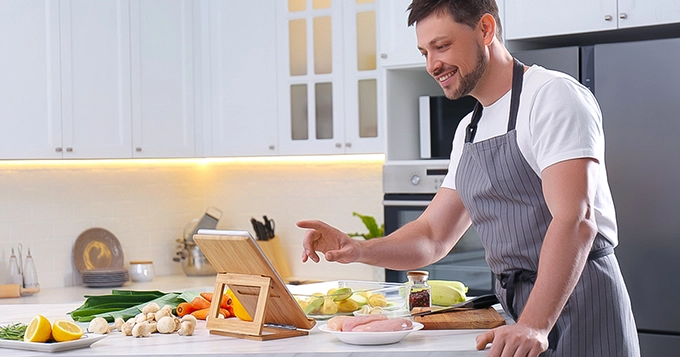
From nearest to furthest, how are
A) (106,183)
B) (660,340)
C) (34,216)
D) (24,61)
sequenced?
(660,340) → (24,61) → (34,216) → (106,183)

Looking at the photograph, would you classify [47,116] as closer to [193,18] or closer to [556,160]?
[193,18]

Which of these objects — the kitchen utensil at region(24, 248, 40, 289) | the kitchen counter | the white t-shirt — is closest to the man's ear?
the white t-shirt

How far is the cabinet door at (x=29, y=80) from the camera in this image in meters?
4.11

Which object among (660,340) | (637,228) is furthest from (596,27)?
(660,340)

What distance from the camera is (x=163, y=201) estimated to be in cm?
525

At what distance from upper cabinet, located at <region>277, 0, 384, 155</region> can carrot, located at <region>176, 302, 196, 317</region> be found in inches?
84.4

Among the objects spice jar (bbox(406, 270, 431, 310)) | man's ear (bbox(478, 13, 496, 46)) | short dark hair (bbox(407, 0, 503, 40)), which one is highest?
short dark hair (bbox(407, 0, 503, 40))

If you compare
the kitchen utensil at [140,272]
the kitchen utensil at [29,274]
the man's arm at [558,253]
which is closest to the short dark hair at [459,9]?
the man's arm at [558,253]

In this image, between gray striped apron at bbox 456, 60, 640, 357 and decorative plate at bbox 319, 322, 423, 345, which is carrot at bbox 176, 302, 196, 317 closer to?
decorative plate at bbox 319, 322, 423, 345

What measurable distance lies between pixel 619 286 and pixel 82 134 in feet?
9.86

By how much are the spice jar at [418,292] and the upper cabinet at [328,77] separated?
2120 millimetres

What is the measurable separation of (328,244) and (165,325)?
441mm

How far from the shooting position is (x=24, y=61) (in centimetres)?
418

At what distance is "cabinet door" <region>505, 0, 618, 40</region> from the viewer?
3564 mm
